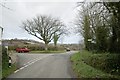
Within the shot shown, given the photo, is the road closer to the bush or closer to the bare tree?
the bush

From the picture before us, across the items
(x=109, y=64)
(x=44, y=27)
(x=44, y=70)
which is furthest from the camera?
(x=44, y=27)

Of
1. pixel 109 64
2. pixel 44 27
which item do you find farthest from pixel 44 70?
pixel 44 27

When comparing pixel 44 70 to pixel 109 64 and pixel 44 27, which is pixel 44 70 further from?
pixel 44 27

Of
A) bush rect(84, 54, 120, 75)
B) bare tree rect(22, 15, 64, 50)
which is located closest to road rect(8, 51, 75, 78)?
bush rect(84, 54, 120, 75)

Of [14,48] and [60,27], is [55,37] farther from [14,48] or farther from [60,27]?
[14,48]

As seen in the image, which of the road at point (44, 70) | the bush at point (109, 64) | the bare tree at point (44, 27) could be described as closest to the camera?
the road at point (44, 70)

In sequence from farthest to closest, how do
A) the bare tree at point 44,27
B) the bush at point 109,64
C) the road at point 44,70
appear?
the bare tree at point 44,27, the bush at point 109,64, the road at point 44,70

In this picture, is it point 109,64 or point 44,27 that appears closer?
point 109,64

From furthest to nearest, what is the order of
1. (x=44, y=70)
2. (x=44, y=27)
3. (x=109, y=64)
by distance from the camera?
(x=44, y=27), (x=44, y=70), (x=109, y=64)

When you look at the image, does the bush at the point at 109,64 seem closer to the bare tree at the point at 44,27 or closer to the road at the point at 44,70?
the road at the point at 44,70

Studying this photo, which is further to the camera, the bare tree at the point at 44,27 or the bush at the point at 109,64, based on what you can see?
the bare tree at the point at 44,27

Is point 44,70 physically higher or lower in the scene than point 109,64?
lower

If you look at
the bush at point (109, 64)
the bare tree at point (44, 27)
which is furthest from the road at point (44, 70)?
the bare tree at point (44, 27)

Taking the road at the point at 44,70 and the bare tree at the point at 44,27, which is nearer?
the road at the point at 44,70
